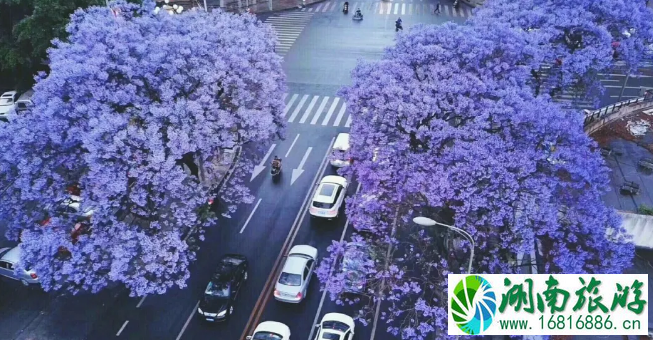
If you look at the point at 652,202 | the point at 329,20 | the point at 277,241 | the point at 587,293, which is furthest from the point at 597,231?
the point at 329,20

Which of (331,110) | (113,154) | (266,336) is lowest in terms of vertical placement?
(266,336)

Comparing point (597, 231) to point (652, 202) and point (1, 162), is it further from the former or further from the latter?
point (1, 162)

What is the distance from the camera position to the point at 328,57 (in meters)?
50.9

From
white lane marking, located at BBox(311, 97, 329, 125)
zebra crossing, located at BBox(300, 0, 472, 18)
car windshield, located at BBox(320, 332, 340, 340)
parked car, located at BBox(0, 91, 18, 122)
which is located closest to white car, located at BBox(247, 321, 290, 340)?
car windshield, located at BBox(320, 332, 340, 340)

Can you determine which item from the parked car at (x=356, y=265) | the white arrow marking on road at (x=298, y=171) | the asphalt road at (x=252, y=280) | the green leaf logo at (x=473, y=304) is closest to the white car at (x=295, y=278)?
the asphalt road at (x=252, y=280)

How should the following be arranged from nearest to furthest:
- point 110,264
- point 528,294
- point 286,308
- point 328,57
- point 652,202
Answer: point 528,294, point 110,264, point 286,308, point 652,202, point 328,57

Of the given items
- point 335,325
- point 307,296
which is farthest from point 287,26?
point 335,325

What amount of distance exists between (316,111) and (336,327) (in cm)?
2236

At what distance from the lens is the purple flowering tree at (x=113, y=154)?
20750 mm

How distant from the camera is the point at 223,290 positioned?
24.1 meters

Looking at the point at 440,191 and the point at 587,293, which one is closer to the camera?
the point at 587,293

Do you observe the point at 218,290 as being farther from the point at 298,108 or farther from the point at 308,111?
the point at 298,108

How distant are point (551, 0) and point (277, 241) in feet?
74.5

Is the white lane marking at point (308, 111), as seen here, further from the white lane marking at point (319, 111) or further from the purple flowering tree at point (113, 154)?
the purple flowering tree at point (113, 154)
